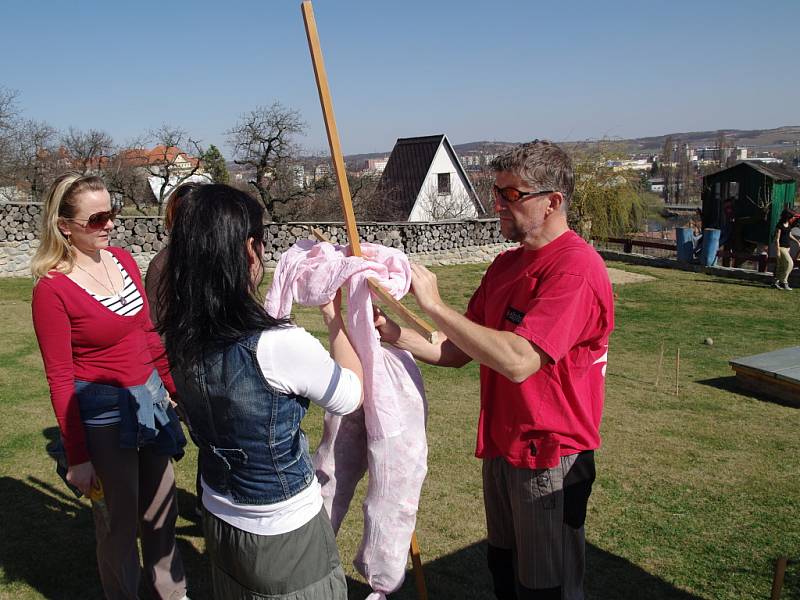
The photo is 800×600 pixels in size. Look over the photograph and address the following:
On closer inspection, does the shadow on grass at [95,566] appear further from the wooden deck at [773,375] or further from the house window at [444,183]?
the house window at [444,183]

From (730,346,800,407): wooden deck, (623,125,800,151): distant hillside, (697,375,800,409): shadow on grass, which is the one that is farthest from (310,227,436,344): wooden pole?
(623,125,800,151): distant hillside

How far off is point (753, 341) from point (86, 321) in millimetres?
10070

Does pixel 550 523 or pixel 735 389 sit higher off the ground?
pixel 550 523

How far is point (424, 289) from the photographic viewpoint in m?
2.21

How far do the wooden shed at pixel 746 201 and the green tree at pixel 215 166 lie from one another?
60.3ft

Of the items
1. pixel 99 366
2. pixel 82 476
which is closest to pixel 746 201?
pixel 99 366

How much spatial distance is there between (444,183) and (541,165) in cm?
2943

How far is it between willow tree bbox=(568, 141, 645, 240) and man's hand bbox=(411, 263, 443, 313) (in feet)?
71.8

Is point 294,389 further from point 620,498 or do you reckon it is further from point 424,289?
point 620,498

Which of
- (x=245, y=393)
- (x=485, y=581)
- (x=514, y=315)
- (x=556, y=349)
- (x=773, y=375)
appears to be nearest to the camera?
(x=245, y=393)

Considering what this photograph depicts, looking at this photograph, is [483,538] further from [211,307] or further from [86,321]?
[211,307]

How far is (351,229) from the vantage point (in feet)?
7.47

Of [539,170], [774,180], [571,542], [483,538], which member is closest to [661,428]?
[483,538]

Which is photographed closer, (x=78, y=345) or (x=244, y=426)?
(x=244, y=426)
